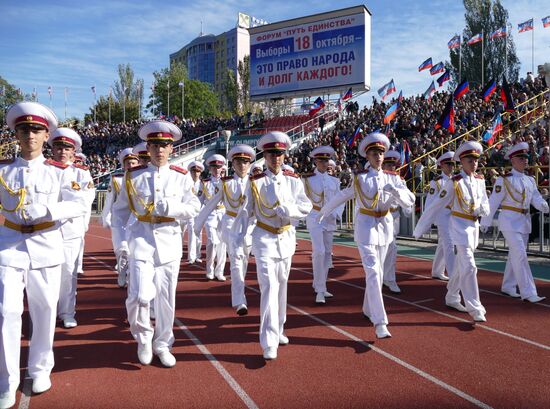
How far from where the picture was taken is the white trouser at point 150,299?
15.8 ft

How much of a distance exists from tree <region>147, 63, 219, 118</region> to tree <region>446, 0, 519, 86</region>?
39.4m

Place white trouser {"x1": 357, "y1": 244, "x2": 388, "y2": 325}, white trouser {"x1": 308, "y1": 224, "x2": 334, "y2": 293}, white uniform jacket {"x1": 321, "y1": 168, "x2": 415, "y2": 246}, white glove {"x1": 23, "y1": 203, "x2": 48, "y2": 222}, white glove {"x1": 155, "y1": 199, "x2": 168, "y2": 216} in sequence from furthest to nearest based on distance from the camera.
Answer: white trouser {"x1": 308, "y1": 224, "x2": 334, "y2": 293}, white uniform jacket {"x1": 321, "y1": 168, "x2": 415, "y2": 246}, white trouser {"x1": 357, "y1": 244, "x2": 388, "y2": 325}, white glove {"x1": 155, "y1": 199, "x2": 168, "y2": 216}, white glove {"x1": 23, "y1": 203, "x2": 48, "y2": 222}

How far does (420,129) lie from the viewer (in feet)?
74.5

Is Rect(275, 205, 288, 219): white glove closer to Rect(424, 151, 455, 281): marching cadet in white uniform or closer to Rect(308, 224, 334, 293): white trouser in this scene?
Rect(308, 224, 334, 293): white trouser

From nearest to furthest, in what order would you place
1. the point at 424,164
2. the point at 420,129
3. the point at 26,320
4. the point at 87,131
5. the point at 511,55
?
the point at 26,320 → the point at 424,164 → the point at 420,129 → the point at 87,131 → the point at 511,55

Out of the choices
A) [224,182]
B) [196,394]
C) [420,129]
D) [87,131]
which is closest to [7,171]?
[196,394]

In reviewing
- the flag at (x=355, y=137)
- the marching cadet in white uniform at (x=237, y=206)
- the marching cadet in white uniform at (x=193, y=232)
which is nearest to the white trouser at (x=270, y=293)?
the marching cadet in white uniform at (x=237, y=206)

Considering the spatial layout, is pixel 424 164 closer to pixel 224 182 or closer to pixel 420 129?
pixel 420 129

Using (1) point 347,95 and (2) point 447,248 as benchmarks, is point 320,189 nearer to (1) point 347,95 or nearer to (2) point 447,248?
(2) point 447,248

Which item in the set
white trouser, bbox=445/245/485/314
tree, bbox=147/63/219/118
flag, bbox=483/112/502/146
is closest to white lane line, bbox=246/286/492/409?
white trouser, bbox=445/245/485/314

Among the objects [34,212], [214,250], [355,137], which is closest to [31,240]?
[34,212]

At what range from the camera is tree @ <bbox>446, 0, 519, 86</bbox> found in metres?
53.8

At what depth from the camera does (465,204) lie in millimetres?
6719

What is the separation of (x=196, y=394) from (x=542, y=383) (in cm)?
299
